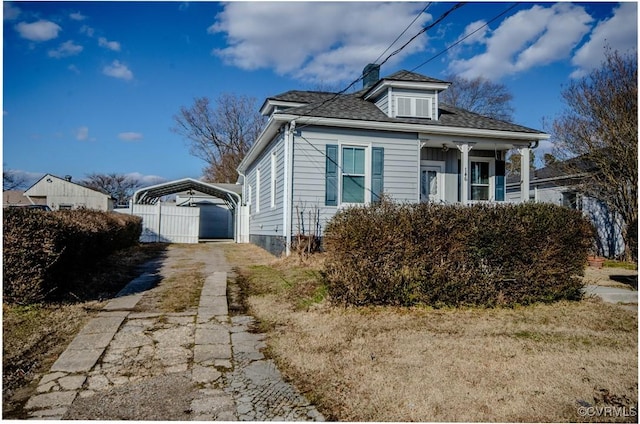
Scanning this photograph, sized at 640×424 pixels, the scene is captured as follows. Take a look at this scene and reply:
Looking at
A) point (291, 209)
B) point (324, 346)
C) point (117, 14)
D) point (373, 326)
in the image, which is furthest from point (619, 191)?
point (117, 14)

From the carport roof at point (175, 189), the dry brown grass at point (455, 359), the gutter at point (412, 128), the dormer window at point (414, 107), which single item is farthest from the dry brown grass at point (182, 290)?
the carport roof at point (175, 189)

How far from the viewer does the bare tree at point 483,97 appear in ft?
109

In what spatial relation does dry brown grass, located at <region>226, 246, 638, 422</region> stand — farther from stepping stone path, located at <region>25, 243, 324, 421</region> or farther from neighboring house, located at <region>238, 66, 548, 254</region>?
neighboring house, located at <region>238, 66, 548, 254</region>

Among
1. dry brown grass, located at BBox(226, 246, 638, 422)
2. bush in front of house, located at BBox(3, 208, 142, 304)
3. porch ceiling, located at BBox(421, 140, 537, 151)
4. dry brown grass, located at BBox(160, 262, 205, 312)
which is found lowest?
dry brown grass, located at BBox(226, 246, 638, 422)

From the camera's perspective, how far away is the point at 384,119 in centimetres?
1172

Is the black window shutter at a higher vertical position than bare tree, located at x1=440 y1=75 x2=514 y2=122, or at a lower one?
lower

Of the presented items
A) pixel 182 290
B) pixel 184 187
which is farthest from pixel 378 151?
pixel 184 187

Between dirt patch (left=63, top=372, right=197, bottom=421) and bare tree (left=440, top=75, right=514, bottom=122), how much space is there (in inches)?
1306

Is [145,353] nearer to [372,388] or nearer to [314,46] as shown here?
[372,388]

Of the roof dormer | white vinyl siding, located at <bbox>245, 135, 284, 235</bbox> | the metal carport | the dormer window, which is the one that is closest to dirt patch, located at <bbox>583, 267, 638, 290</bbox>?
the roof dormer

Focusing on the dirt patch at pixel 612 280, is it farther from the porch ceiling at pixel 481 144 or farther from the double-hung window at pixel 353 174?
the double-hung window at pixel 353 174

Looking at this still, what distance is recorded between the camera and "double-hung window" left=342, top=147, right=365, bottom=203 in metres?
11.6

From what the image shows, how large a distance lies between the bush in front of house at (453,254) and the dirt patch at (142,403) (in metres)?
2.81

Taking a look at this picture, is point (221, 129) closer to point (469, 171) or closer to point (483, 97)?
point (483, 97)
